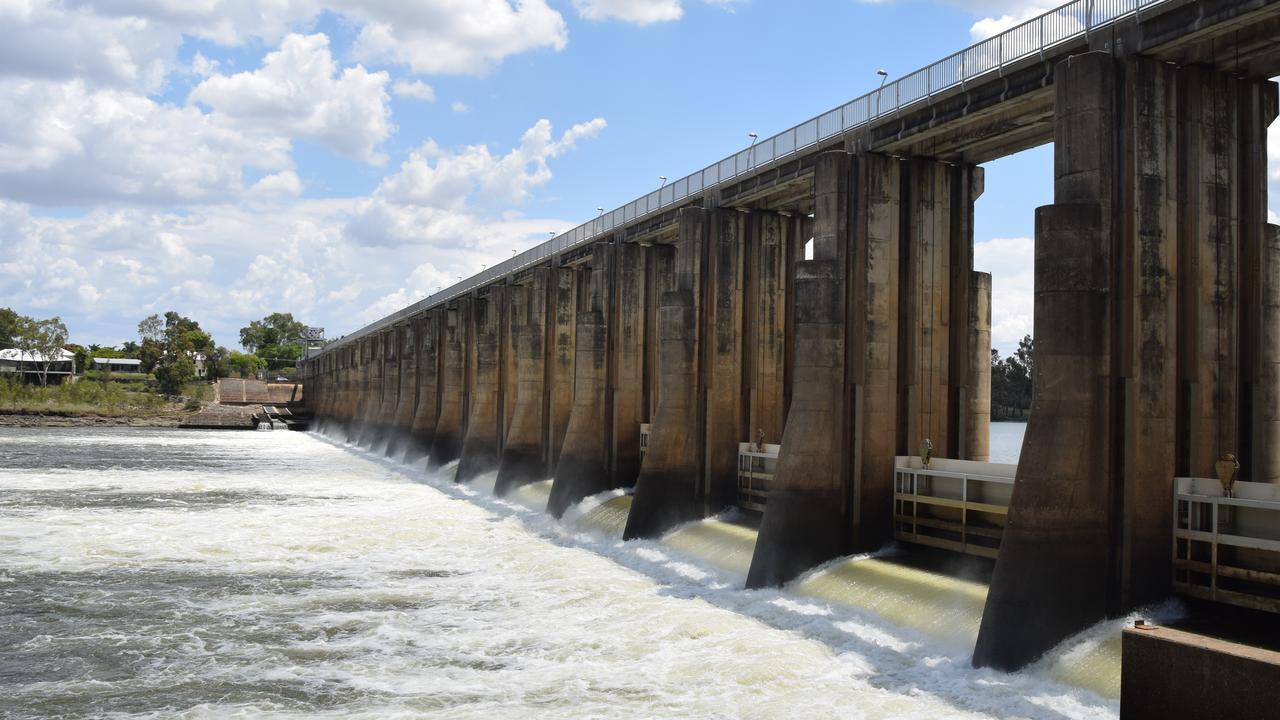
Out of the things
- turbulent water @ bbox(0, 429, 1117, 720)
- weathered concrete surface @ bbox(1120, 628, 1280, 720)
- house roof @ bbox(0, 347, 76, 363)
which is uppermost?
house roof @ bbox(0, 347, 76, 363)

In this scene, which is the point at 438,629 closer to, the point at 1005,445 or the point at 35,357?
the point at 1005,445

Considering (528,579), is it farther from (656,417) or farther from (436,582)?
(656,417)

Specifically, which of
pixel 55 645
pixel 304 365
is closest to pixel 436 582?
pixel 55 645

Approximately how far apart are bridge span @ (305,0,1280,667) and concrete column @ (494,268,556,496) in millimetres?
984

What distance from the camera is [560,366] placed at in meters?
51.1

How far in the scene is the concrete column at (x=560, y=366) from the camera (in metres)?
50.7

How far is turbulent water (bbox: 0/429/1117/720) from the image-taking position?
17.2 m

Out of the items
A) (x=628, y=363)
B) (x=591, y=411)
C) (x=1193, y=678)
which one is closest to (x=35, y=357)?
(x=591, y=411)

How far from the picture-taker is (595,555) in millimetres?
33250

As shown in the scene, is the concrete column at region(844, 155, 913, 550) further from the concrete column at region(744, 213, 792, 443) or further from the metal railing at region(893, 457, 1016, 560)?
the concrete column at region(744, 213, 792, 443)

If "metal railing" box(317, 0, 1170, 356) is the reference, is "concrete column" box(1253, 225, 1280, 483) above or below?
below

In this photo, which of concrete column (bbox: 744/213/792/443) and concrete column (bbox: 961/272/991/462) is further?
concrete column (bbox: 744/213/792/443)

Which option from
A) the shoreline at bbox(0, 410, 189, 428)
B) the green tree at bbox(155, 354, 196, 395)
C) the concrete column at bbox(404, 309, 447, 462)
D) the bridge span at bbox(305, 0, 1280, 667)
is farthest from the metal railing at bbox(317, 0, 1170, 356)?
the green tree at bbox(155, 354, 196, 395)

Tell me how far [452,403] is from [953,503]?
161ft
